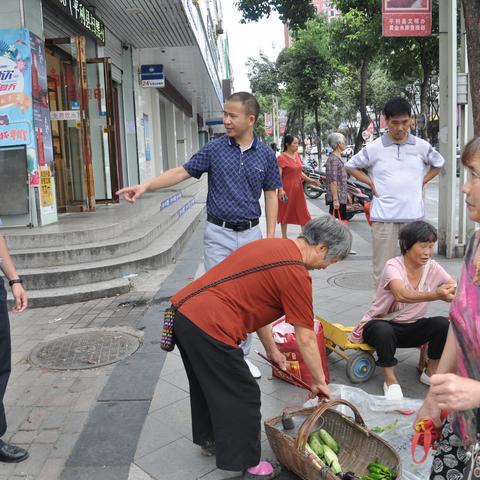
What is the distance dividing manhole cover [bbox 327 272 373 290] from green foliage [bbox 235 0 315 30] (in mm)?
5045

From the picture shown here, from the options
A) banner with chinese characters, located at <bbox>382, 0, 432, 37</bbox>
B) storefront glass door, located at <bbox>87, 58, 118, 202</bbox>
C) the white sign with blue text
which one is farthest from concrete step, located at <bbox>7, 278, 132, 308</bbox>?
the white sign with blue text

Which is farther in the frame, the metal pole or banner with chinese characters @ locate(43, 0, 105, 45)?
banner with chinese characters @ locate(43, 0, 105, 45)

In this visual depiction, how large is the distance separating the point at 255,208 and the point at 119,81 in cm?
1004

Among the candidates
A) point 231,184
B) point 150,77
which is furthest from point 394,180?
point 150,77

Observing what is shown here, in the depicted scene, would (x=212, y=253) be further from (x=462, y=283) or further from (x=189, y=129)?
(x=189, y=129)

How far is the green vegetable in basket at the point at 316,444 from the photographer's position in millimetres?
2432

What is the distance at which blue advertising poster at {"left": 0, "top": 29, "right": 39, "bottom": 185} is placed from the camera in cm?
666

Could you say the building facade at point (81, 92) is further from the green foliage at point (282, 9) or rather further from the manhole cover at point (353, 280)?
the manhole cover at point (353, 280)

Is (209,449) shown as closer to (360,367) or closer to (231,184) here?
(360,367)

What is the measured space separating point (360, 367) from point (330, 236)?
1564mm

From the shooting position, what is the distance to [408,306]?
3.49 meters

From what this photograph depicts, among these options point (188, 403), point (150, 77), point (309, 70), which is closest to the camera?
point (188, 403)

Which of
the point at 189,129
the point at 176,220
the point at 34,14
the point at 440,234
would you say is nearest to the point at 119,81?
the point at 176,220

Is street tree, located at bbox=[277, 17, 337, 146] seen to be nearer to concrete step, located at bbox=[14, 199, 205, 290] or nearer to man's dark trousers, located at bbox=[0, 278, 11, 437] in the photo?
concrete step, located at bbox=[14, 199, 205, 290]
